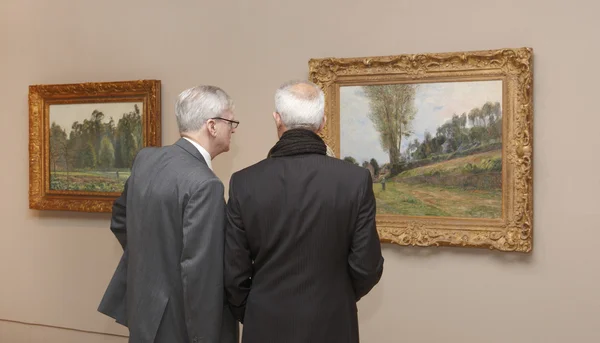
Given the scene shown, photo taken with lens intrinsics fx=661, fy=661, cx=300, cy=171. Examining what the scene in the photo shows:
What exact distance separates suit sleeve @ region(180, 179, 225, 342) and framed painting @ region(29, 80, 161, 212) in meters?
2.66

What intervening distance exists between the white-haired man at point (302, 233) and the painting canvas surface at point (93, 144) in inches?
120

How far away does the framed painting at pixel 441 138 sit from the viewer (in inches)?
186

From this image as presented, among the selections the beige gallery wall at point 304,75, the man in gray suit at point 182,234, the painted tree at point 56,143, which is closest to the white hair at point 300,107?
the man in gray suit at point 182,234

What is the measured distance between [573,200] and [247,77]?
9.05 feet

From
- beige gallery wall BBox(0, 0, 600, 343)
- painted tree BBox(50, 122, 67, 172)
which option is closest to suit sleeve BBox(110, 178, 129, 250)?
beige gallery wall BBox(0, 0, 600, 343)

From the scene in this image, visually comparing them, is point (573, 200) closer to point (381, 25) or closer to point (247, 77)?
point (381, 25)

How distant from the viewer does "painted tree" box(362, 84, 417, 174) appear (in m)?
5.07

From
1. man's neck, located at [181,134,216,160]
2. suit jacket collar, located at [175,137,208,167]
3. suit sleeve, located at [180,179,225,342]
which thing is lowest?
suit sleeve, located at [180,179,225,342]

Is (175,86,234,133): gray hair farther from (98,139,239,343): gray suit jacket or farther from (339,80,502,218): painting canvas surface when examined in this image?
(339,80,502,218): painting canvas surface

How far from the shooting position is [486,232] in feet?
15.9

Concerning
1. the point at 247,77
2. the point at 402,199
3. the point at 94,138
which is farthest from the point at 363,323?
the point at 94,138

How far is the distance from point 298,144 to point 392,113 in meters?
2.02

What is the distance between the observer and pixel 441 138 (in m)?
4.96

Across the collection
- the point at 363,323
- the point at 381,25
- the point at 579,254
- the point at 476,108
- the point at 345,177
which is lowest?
the point at 363,323
